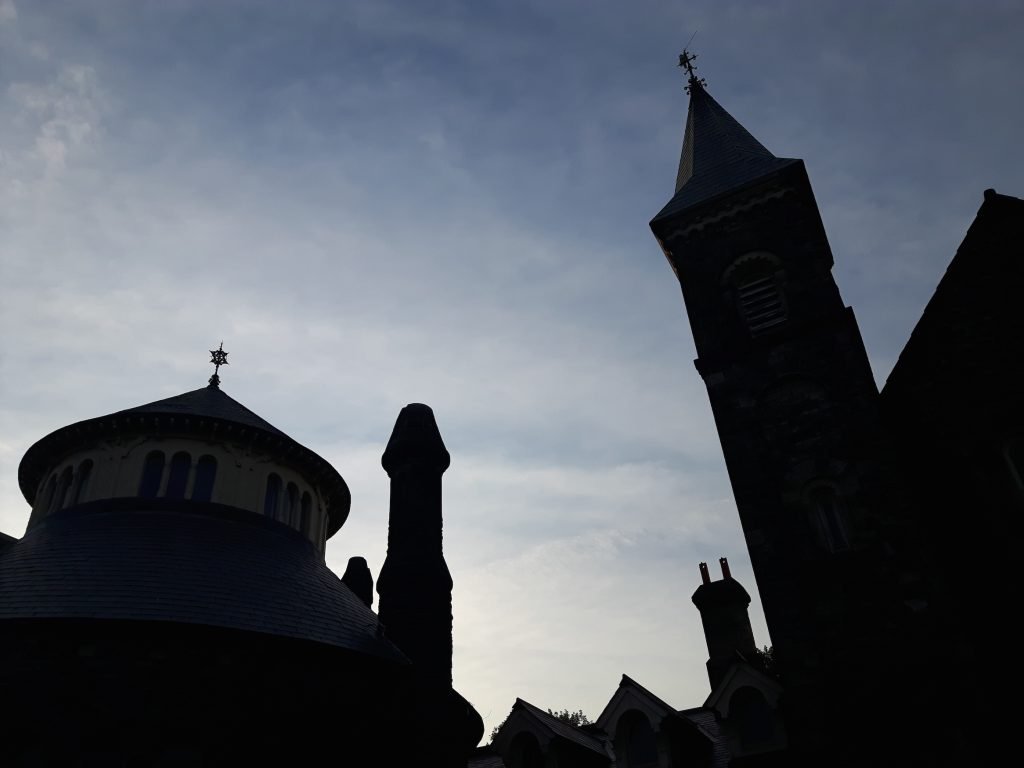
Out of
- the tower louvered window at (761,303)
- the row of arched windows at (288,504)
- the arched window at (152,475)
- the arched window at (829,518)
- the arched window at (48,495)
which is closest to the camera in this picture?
the arched window at (829,518)

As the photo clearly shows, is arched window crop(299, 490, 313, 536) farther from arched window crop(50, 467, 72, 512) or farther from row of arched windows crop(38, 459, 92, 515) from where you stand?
arched window crop(50, 467, 72, 512)

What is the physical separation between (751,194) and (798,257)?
274 centimetres

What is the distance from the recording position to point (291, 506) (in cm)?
2378

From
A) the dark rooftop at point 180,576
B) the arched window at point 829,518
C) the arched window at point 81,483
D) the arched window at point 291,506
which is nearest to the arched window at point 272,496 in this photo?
the arched window at point 291,506

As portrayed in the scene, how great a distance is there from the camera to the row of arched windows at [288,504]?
22969 millimetres

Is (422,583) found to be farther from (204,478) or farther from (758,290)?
(758,290)

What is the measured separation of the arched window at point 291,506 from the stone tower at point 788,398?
13.5 meters

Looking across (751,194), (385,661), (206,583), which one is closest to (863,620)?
(385,661)

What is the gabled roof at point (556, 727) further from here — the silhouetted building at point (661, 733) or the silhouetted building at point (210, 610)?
the silhouetted building at point (210, 610)

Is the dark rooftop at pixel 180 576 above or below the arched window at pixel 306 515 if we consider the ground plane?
below

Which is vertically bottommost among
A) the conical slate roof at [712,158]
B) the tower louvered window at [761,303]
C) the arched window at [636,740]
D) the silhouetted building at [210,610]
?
the arched window at [636,740]

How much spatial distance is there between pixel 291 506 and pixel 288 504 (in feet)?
0.66

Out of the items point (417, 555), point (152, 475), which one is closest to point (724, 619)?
point (417, 555)

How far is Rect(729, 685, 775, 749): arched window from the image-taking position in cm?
1603
